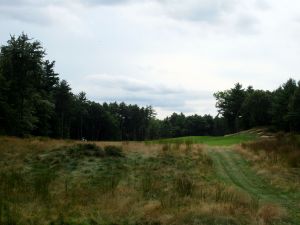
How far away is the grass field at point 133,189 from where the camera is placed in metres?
11.9

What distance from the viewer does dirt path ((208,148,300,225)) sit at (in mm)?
15406

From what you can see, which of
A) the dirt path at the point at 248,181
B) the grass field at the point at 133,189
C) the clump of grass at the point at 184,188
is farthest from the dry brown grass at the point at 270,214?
the clump of grass at the point at 184,188

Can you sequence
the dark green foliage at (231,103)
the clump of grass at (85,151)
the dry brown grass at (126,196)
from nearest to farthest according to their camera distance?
the dry brown grass at (126,196)
the clump of grass at (85,151)
the dark green foliage at (231,103)

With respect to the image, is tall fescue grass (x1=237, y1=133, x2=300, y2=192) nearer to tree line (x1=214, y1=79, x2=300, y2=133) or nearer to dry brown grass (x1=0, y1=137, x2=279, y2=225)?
dry brown grass (x1=0, y1=137, x2=279, y2=225)

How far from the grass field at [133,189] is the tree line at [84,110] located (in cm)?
2327

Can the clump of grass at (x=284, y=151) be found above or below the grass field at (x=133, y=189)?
above

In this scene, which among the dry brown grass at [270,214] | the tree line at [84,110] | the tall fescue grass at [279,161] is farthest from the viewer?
the tree line at [84,110]

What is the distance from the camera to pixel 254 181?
20.5 metres

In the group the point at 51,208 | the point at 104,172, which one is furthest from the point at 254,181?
the point at 51,208

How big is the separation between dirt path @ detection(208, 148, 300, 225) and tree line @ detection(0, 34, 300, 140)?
27.9 m

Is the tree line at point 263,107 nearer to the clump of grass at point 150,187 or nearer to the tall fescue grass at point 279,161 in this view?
the tall fescue grass at point 279,161

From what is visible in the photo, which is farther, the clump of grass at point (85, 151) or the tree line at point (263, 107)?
the tree line at point (263, 107)

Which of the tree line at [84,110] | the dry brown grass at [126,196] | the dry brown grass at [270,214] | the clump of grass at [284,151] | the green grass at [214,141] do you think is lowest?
the dry brown grass at [270,214]

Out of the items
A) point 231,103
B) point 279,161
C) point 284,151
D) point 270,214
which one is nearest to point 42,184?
point 270,214
